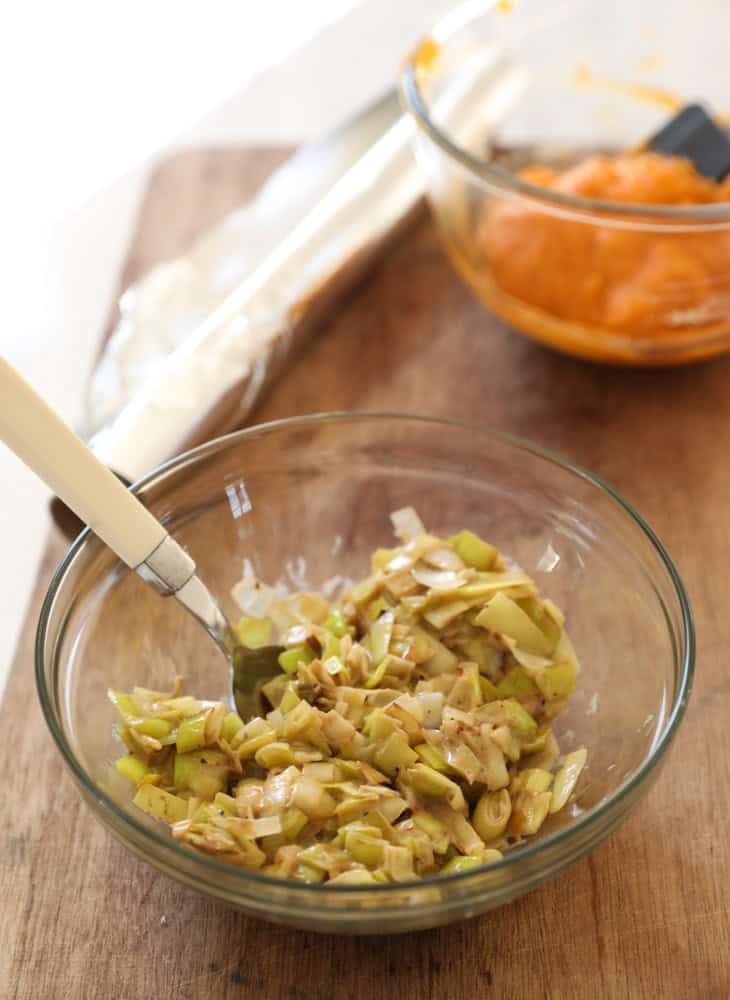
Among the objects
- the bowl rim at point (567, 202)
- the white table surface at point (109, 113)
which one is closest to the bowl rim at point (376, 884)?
the bowl rim at point (567, 202)

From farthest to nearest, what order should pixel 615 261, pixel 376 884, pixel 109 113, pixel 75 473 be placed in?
pixel 109 113 → pixel 615 261 → pixel 75 473 → pixel 376 884

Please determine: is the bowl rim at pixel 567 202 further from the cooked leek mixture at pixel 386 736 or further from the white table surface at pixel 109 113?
the white table surface at pixel 109 113

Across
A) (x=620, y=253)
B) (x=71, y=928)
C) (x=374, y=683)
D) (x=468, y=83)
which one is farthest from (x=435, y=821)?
(x=468, y=83)

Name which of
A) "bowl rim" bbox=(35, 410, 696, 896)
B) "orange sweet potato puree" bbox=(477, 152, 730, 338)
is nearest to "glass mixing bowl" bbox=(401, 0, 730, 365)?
"orange sweet potato puree" bbox=(477, 152, 730, 338)

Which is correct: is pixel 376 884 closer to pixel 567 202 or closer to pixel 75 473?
pixel 75 473

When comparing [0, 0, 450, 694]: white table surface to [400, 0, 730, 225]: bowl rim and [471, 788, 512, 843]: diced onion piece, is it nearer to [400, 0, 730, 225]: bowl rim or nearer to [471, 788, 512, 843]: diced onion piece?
[400, 0, 730, 225]: bowl rim

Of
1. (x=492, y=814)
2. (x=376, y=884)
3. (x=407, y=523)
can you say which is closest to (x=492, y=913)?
(x=492, y=814)

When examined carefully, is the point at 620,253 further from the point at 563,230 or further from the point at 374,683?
the point at 374,683
